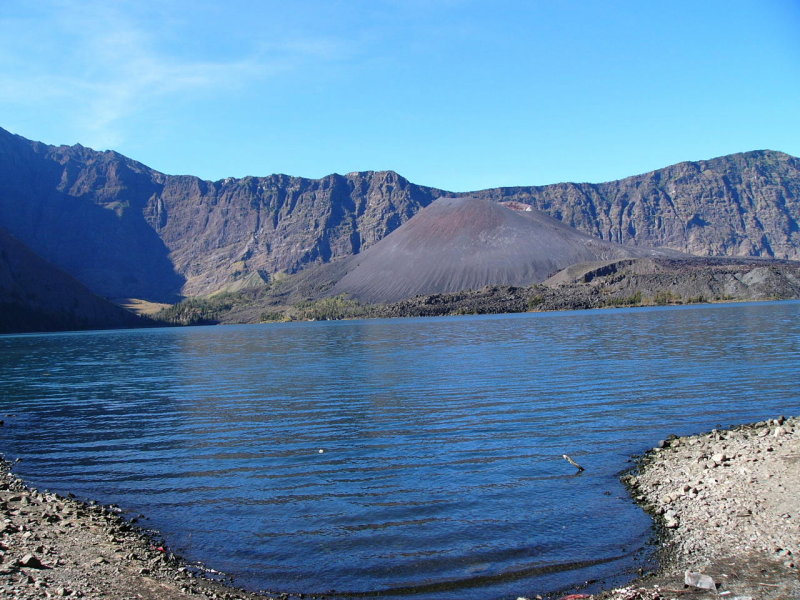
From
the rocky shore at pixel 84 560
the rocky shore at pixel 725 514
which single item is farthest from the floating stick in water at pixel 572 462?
the rocky shore at pixel 84 560

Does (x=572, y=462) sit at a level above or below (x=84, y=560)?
below

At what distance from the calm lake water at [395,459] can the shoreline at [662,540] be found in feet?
2.56

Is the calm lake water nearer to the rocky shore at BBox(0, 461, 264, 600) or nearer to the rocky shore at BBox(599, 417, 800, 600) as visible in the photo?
the rocky shore at BBox(599, 417, 800, 600)

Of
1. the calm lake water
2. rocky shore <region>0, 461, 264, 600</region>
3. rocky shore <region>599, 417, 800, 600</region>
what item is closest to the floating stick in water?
the calm lake water

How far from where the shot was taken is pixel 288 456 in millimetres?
23484

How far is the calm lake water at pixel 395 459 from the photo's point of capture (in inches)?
549

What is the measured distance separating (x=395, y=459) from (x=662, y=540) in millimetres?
10050

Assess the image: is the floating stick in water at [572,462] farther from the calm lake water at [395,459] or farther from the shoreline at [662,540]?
the shoreline at [662,540]

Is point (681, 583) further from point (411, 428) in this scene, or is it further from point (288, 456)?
point (411, 428)

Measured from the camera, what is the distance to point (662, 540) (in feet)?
47.1

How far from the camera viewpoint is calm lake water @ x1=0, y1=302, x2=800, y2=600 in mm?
13945

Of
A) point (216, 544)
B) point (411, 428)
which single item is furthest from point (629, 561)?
point (411, 428)

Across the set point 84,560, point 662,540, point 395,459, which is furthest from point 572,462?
point 84,560

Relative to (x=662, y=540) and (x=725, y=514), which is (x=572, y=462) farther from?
(x=662, y=540)
